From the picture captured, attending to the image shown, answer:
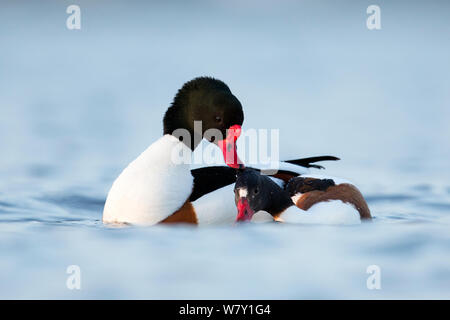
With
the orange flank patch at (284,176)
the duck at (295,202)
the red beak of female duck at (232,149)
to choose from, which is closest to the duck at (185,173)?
the red beak of female duck at (232,149)

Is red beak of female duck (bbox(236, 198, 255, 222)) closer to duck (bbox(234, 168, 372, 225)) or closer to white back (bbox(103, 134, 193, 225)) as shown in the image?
duck (bbox(234, 168, 372, 225))

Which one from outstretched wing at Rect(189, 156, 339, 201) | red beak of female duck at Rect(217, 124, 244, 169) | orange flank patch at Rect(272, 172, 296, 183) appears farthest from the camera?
orange flank patch at Rect(272, 172, 296, 183)

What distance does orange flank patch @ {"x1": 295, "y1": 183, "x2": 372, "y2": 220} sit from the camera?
8.65 m

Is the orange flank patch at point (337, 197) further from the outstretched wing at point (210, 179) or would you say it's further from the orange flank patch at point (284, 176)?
the outstretched wing at point (210, 179)

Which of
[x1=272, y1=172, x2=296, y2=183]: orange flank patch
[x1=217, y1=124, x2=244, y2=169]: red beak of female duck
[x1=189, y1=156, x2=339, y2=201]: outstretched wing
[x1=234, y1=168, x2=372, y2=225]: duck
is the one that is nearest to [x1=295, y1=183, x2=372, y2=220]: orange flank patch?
[x1=234, y1=168, x2=372, y2=225]: duck

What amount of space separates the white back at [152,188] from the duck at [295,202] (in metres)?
0.52

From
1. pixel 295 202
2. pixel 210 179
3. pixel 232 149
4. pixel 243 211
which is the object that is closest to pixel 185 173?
pixel 210 179

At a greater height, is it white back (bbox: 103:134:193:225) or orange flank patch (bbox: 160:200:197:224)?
white back (bbox: 103:134:193:225)

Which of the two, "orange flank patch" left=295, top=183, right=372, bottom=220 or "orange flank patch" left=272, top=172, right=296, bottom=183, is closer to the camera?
"orange flank patch" left=295, top=183, right=372, bottom=220

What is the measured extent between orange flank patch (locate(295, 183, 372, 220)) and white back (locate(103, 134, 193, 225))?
104 cm

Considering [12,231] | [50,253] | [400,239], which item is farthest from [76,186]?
[400,239]

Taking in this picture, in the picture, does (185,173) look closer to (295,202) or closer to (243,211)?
(243,211)

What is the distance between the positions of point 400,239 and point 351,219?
59 centimetres

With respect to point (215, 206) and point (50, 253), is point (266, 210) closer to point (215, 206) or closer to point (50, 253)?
point (215, 206)
